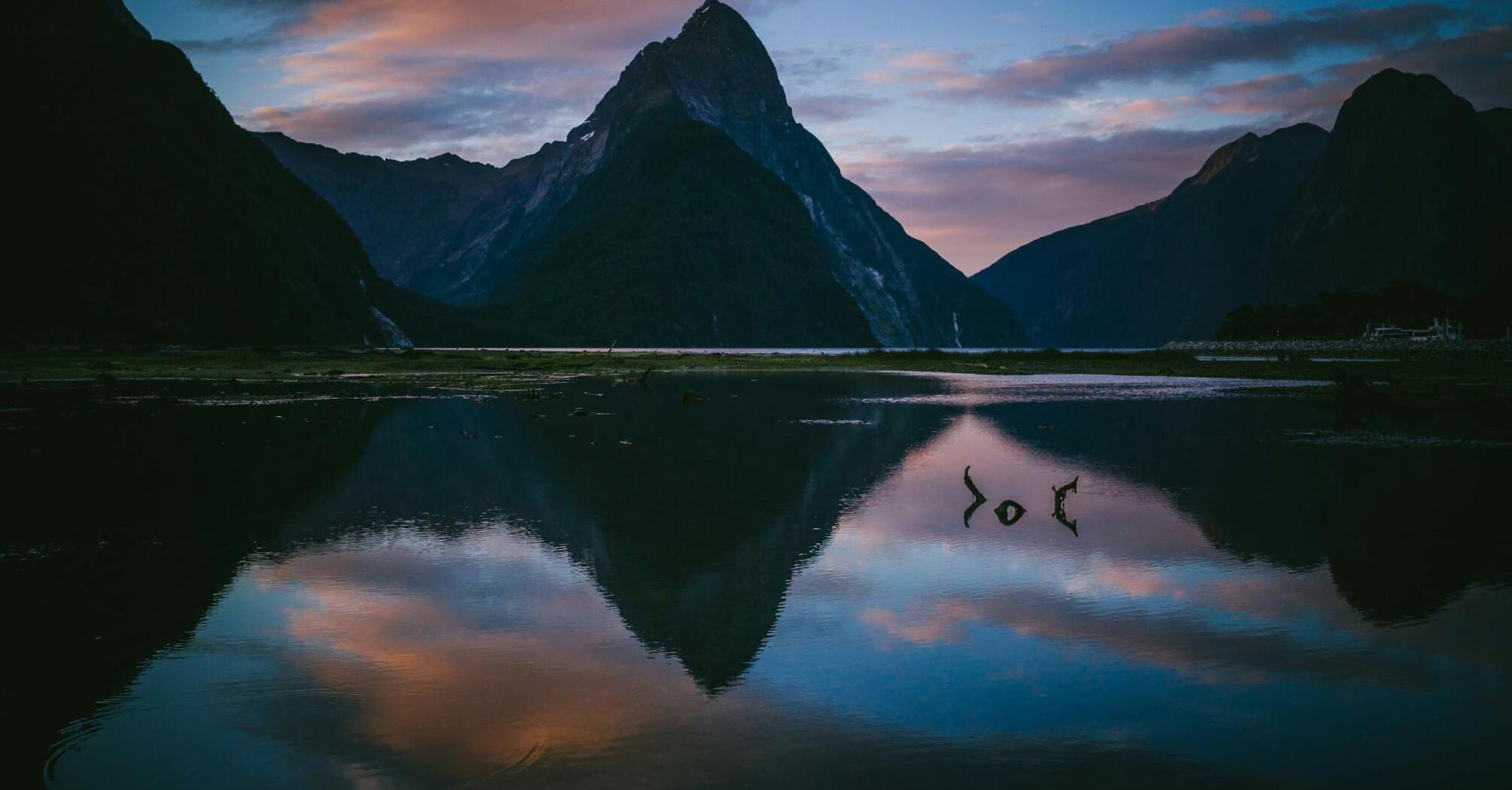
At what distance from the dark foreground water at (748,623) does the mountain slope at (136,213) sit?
12639 cm

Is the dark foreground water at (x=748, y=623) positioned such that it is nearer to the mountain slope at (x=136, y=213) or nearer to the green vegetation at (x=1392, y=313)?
the mountain slope at (x=136, y=213)

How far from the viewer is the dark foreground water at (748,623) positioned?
988 centimetres

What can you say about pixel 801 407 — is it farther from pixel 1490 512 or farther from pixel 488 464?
pixel 1490 512

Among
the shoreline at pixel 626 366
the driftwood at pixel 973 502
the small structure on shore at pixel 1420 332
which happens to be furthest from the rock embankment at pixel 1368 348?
the driftwood at pixel 973 502

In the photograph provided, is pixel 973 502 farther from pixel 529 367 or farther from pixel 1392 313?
pixel 1392 313

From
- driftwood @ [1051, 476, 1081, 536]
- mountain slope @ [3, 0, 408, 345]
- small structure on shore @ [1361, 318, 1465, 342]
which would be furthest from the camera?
small structure on shore @ [1361, 318, 1465, 342]

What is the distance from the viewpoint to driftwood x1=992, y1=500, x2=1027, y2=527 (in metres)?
23.3

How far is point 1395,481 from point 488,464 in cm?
2599

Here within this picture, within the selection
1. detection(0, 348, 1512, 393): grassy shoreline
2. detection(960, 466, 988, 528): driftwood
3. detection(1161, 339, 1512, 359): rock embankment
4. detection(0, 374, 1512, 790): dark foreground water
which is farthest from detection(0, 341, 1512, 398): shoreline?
detection(0, 374, 1512, 790): dark foreground water

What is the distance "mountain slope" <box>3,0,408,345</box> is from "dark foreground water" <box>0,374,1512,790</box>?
126392 mm

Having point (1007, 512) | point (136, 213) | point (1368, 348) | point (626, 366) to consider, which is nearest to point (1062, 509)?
point (1007, 512)

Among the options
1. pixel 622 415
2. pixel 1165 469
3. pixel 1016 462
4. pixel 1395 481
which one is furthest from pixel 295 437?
pixel 1395 481

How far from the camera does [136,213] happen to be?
513 feet

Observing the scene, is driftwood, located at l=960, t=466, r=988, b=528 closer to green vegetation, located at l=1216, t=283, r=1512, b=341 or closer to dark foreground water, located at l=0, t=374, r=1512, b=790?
dark foreground water, located at l=0, t=374, r=1512, b=790
